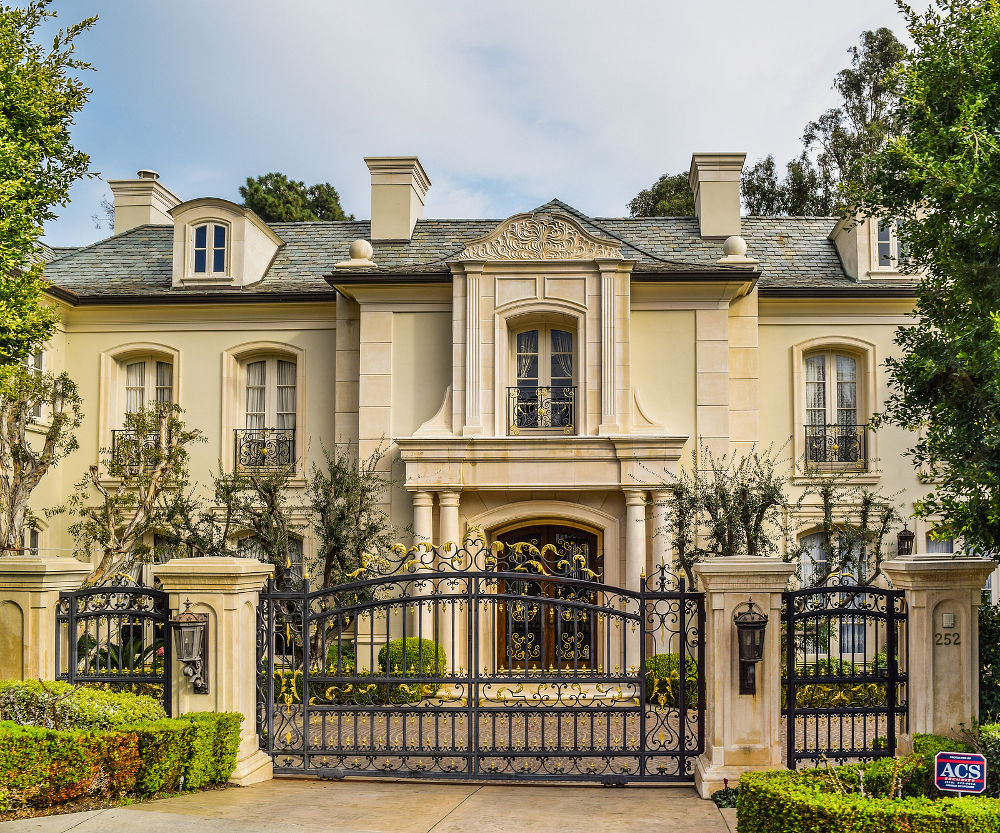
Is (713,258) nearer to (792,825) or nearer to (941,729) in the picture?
(941,729)

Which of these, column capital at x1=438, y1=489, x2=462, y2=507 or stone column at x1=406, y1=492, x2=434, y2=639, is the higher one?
column capital at x1=438, y1=489, x2=462, y2=507

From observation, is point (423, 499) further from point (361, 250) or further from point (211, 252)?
point (211, 252)

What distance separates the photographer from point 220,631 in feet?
30.5

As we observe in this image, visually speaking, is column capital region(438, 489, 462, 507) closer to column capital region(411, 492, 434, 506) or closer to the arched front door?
column capital region(411, 492, 434, 506)

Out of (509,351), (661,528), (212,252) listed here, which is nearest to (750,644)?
(661,528)

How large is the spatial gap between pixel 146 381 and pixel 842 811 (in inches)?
632

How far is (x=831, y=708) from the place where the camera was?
9.11m

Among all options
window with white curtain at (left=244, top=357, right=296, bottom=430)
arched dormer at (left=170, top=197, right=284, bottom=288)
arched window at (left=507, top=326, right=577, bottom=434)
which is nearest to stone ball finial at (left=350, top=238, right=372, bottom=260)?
arched dormer at (left=170, top=197, right=284, bottom=288)

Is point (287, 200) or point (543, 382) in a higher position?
point (287, 200)

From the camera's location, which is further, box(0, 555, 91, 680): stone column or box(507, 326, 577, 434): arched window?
box(507, 326, 577, 434): arched window

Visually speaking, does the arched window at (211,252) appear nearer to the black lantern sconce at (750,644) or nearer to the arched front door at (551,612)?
the arched front door at (551,612)

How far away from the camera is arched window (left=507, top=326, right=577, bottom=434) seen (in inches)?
667

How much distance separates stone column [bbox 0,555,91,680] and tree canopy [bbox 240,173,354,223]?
26007 millimetres

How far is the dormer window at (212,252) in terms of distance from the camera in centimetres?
A: 1914
